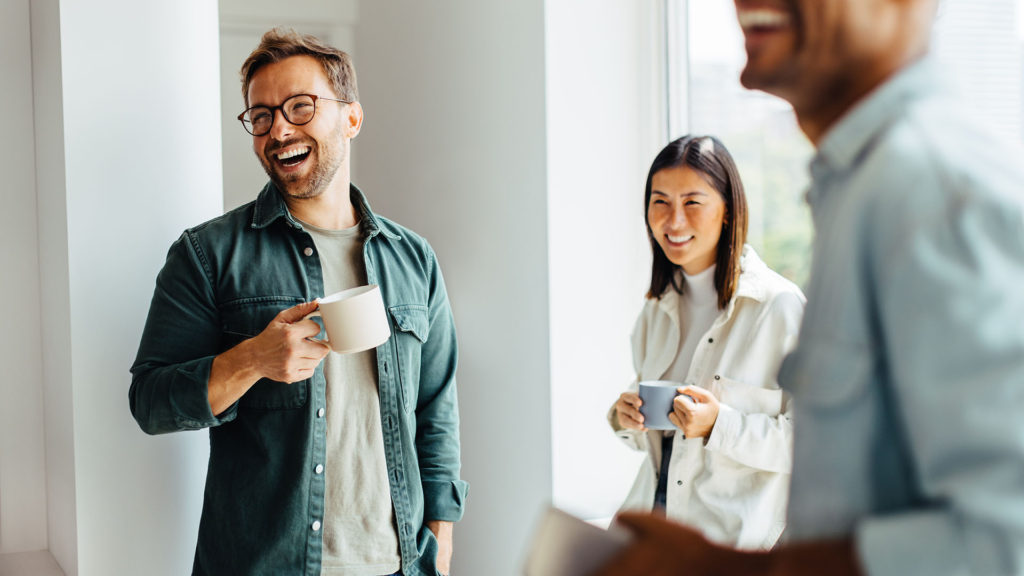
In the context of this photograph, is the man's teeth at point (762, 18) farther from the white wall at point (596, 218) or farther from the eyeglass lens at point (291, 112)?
the white wall at point (596, 218)

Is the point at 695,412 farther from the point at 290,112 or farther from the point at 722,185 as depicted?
the point at 290,112

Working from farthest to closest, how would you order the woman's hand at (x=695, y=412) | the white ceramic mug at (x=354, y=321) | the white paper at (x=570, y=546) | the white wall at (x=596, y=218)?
1. the white wall at (x=596, y=218)
2. the woman's hand at (x=695, y=412)
3. the white ceramic mug at (x=354, y=321)
4. the white paper at (x=570, y=546)

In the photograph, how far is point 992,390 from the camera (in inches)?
15.6

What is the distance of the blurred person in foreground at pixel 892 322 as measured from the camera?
0.40m

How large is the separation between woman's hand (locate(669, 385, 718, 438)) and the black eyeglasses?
0.87 meters

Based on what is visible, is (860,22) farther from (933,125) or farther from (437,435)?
(437,435)

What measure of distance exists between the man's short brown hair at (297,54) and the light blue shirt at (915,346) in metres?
1.37

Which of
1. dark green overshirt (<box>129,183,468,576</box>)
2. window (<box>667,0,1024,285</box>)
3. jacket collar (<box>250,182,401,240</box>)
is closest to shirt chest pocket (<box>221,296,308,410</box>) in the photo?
dark green overshirt (<box>129,183,468,576</box>)

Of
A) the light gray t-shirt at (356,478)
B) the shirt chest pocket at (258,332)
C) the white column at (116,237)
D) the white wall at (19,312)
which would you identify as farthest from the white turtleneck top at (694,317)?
the white wall at (19,312)

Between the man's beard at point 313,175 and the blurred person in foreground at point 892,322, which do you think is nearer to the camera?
the blurred person in foreground at point 892,322

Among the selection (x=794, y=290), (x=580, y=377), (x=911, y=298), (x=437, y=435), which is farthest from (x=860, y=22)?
(x=580, y=377)

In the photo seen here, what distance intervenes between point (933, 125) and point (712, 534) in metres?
1.26

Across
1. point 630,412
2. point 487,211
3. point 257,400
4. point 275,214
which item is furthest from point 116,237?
point 487,211

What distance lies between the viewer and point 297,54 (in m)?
1.67
